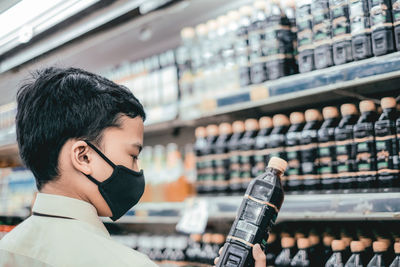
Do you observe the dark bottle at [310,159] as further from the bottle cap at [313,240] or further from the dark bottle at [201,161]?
the dark bottle at [201,161]

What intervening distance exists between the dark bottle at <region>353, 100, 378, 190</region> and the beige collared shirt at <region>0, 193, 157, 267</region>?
0.97 m

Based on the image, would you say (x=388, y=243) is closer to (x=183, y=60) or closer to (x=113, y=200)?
(x=113, y=200)

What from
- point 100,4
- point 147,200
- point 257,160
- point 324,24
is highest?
point 100,4

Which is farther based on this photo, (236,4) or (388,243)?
(236,4)

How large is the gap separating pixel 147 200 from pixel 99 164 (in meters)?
1.62

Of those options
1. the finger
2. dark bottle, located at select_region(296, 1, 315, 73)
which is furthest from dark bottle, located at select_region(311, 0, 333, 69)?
the finger

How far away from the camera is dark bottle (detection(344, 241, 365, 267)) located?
1.63m

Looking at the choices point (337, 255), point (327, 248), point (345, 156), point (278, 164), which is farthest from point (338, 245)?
point (278, 164)

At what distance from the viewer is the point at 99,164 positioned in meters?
1.14

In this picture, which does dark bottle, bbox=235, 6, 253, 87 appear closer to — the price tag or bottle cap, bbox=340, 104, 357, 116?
bottle cap, bbox=340, 104, 357, 116

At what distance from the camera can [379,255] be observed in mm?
1593

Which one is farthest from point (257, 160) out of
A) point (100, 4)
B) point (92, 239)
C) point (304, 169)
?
point (92, 239)

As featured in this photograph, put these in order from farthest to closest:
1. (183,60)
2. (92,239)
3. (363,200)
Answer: (183,60) < (363,200) < (92,239)

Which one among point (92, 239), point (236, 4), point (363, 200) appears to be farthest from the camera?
point (236, 4)
